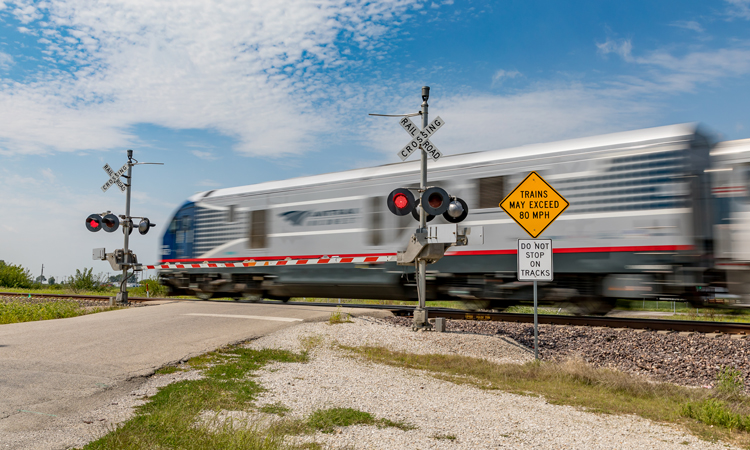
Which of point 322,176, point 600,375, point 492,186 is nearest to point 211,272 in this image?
point 322,176

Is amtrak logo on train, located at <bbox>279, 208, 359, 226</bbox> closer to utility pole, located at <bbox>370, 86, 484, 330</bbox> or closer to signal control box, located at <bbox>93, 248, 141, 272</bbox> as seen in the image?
utility pole, located at <bbox>370, 86, 484, 330</bbox>

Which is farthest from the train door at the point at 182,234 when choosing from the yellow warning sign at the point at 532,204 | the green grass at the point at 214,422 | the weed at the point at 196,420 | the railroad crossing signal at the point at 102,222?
the yellow warning sign at the point at 532,204

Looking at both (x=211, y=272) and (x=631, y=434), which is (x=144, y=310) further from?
(x=631, y=434)

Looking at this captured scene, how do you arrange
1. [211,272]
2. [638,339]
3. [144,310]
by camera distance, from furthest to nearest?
1. [211,272]
2. [144,310]
3. [638,339]

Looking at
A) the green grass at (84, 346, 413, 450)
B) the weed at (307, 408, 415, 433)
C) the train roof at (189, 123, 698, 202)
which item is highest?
the train roof at (189, 123, 698, 202)

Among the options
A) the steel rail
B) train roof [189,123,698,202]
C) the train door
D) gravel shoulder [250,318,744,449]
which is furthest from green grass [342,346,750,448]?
the train door

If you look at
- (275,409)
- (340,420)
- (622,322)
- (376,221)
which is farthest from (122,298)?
(622,322)

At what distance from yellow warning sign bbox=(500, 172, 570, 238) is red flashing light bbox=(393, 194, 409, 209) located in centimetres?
199

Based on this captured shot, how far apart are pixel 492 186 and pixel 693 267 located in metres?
4.60

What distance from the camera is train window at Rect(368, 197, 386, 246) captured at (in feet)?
49.2

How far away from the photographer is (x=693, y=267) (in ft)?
35.9

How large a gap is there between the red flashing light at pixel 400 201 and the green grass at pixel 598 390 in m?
3.04

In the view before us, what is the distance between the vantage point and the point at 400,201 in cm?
1110

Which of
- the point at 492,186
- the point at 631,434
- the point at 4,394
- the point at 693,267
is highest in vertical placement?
the point at 492,186
